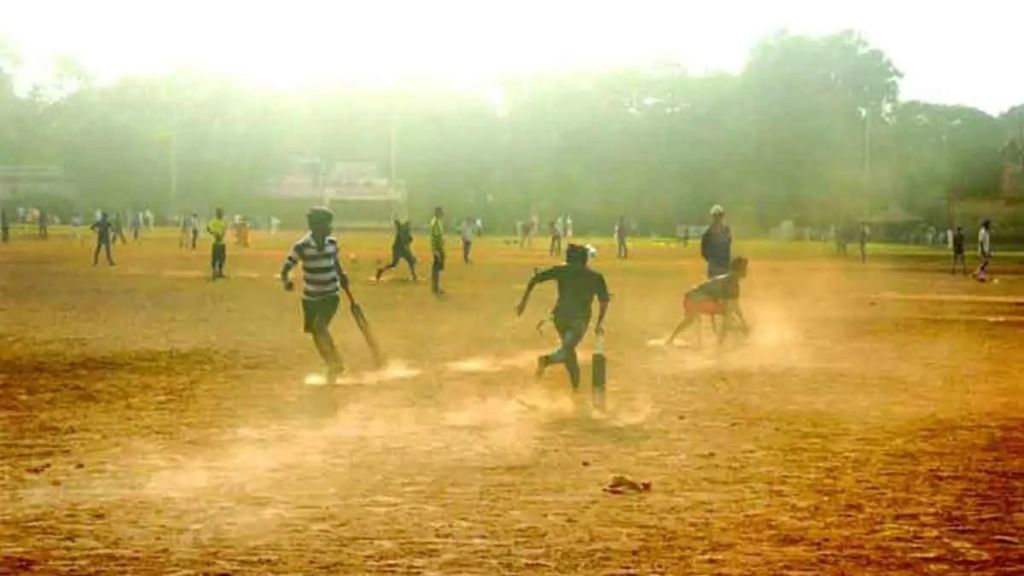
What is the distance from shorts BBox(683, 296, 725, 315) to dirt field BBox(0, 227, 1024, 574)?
0.54m

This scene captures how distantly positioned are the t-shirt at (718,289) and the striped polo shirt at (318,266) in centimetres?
577

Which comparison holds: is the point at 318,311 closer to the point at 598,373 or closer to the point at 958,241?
the point at 598,373

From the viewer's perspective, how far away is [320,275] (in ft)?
48.7

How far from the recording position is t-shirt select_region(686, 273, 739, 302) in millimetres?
19016

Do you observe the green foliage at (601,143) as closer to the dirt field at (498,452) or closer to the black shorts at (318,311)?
the dirt field at (498,452)

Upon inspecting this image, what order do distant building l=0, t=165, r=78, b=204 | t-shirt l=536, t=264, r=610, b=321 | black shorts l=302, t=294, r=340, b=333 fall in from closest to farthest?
t-shirt l=536, t=264, r=610, b=321
black shorts l=302, t=294, r=340, b=333
distant building l=0, t=165, r=78, b=204

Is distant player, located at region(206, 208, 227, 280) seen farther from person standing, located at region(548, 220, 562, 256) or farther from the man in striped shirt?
the man in striped shirt

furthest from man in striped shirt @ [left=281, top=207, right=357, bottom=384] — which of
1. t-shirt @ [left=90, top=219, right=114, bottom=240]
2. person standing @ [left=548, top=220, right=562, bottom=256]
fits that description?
person standing @ [left=548, top=220, right=562, bottom=256]

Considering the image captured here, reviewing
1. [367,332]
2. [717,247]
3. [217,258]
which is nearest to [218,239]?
[217,258]

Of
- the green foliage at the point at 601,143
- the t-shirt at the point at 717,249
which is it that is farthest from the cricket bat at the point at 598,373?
the green foliage at the point at 601,143

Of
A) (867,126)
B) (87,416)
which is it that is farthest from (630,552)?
(867,126)

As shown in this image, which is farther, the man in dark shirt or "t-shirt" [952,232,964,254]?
"t-shirt" [952,232,964,254]

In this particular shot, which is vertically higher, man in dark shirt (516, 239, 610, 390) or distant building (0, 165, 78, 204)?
distant building (0, 165, 78, 204)

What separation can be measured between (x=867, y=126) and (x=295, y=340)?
81.4m
